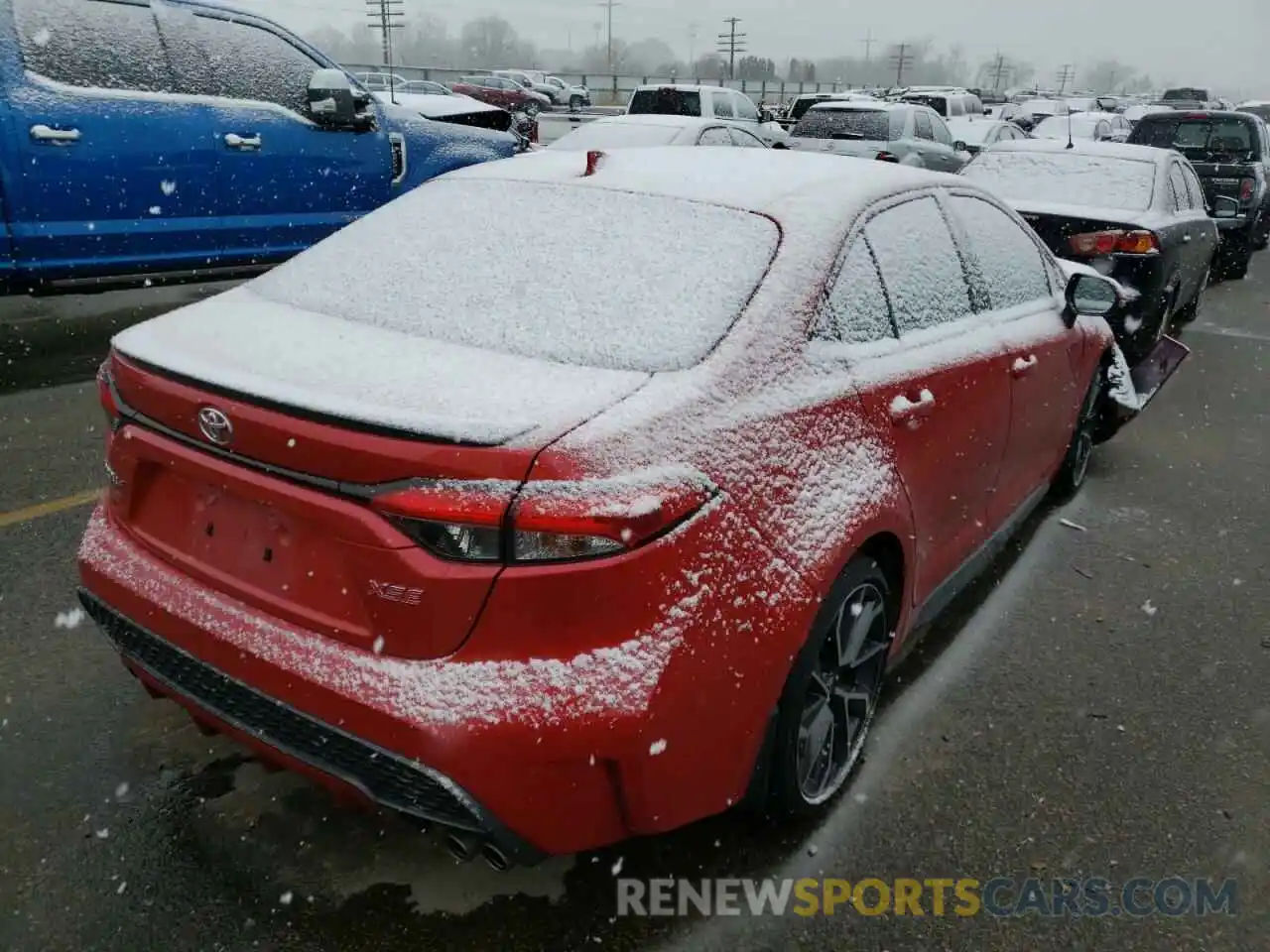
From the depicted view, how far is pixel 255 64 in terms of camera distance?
6.48 m

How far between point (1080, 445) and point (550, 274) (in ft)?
11.2

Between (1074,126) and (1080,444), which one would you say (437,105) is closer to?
(1080,444)

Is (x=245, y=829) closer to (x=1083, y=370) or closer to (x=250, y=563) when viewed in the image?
(x=250, y=563)

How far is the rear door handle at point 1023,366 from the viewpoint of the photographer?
11.3 feet

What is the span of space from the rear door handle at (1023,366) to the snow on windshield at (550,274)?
1308 millimetres

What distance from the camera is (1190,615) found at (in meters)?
3.91

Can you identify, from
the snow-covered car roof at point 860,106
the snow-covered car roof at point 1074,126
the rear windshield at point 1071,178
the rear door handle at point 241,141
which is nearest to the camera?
the rear door handle at point 241,141

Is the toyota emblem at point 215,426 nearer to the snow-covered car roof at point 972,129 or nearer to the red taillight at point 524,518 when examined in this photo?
the red taillight at point 524,518

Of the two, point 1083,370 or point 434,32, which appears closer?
point 1083,370

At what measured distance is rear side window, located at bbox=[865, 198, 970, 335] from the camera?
9.21 ft

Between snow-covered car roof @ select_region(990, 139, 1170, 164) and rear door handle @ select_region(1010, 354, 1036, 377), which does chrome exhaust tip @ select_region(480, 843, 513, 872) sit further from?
snow-covered car roof @ select_region(990, 139, 1170, 164)

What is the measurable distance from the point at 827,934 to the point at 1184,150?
44.1ft

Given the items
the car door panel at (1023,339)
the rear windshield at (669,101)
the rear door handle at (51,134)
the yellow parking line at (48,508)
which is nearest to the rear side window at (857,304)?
the car door panel at (1023,339)

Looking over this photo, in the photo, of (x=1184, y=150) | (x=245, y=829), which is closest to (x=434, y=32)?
(x=1184, y=150)
